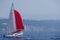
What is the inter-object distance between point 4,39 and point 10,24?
6.35ft

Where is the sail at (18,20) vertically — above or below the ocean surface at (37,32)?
above

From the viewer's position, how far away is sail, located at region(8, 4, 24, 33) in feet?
111

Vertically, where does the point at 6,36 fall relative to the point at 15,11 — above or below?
below

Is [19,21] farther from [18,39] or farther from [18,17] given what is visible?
[18,39]

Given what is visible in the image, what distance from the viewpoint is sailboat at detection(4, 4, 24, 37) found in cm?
3372

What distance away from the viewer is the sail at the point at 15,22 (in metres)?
33.8

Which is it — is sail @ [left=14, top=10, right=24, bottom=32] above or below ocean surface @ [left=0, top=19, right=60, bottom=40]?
above

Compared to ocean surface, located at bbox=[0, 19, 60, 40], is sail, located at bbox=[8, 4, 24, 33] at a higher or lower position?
higher

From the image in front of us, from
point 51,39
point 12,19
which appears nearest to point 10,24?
point 12,19

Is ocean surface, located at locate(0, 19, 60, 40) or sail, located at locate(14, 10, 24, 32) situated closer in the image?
ocean surface, located at locate(0, 19, 60, 40)

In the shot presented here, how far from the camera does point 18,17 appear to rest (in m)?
34.5

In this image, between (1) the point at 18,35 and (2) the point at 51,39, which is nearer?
(2) the point at 51,39

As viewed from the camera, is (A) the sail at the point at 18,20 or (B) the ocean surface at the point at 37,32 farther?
(A) the sail at the point at 18,20

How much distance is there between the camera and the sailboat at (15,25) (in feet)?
111
